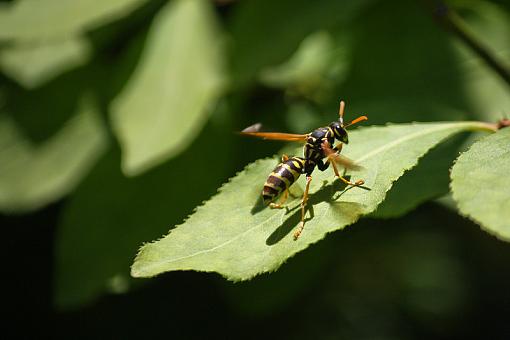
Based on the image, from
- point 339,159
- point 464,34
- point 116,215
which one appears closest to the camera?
point 339,159

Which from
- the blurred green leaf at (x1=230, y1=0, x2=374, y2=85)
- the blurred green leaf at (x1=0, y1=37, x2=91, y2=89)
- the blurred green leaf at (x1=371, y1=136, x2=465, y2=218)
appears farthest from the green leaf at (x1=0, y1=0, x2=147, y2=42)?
the blurred green leaf at (x1=371, y1=136, x2=465, y2=218)

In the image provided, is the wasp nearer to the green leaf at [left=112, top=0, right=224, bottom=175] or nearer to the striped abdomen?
the striped abdomen

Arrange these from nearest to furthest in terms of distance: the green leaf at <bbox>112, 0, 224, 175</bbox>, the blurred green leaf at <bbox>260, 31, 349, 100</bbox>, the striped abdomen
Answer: the striped abdomen → the green leaf at <bbox>112, 0, 224, 175</bbox> → the blurred green leaf at <bbox>260, 31, 349, 100</bbox>

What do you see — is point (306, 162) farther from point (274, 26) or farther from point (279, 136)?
point (274, 26)

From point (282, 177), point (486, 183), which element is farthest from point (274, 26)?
point (486, 183)

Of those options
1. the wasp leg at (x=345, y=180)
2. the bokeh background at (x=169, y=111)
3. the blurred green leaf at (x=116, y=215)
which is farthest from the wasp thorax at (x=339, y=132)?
the blurred green leaf at (x=116, y=215)

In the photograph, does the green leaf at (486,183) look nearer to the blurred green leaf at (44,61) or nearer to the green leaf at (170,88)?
the green leaf at (170,88)

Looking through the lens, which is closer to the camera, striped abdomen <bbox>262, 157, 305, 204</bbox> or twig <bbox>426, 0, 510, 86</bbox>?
striped abdomen <bbox>262, 157, 305, 204</bbox>
